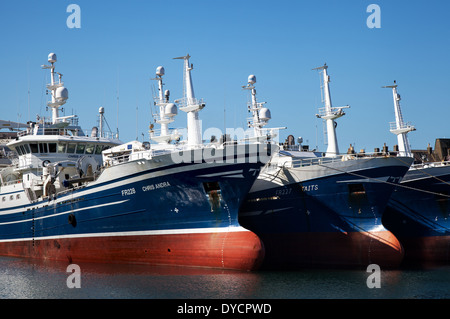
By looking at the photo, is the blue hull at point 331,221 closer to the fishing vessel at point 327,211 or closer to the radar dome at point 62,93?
the fishing vessel at point 327,211

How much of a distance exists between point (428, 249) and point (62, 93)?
24605 mm

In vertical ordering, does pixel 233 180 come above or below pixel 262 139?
below

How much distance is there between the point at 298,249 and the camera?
28.0 metres

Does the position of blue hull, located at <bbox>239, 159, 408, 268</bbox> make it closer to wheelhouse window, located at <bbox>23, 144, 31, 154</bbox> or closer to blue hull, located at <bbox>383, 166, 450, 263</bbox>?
blue hull, located at <bbox>383, 166, 450, 263</bbox>

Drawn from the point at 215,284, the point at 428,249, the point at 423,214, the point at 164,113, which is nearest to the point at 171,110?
the point at 164,113

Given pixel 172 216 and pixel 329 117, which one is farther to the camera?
pixel 329 117

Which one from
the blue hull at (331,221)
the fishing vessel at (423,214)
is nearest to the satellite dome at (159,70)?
the blue hull at (331,221)

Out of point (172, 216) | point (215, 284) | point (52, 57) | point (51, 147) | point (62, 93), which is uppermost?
point (52, 57)

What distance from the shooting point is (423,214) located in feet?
103

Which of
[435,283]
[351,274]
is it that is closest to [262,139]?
[351,274]

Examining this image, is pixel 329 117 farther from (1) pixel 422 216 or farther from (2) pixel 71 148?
(2) pixel 71 148

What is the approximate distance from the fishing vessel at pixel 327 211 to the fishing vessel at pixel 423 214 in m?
3.87
